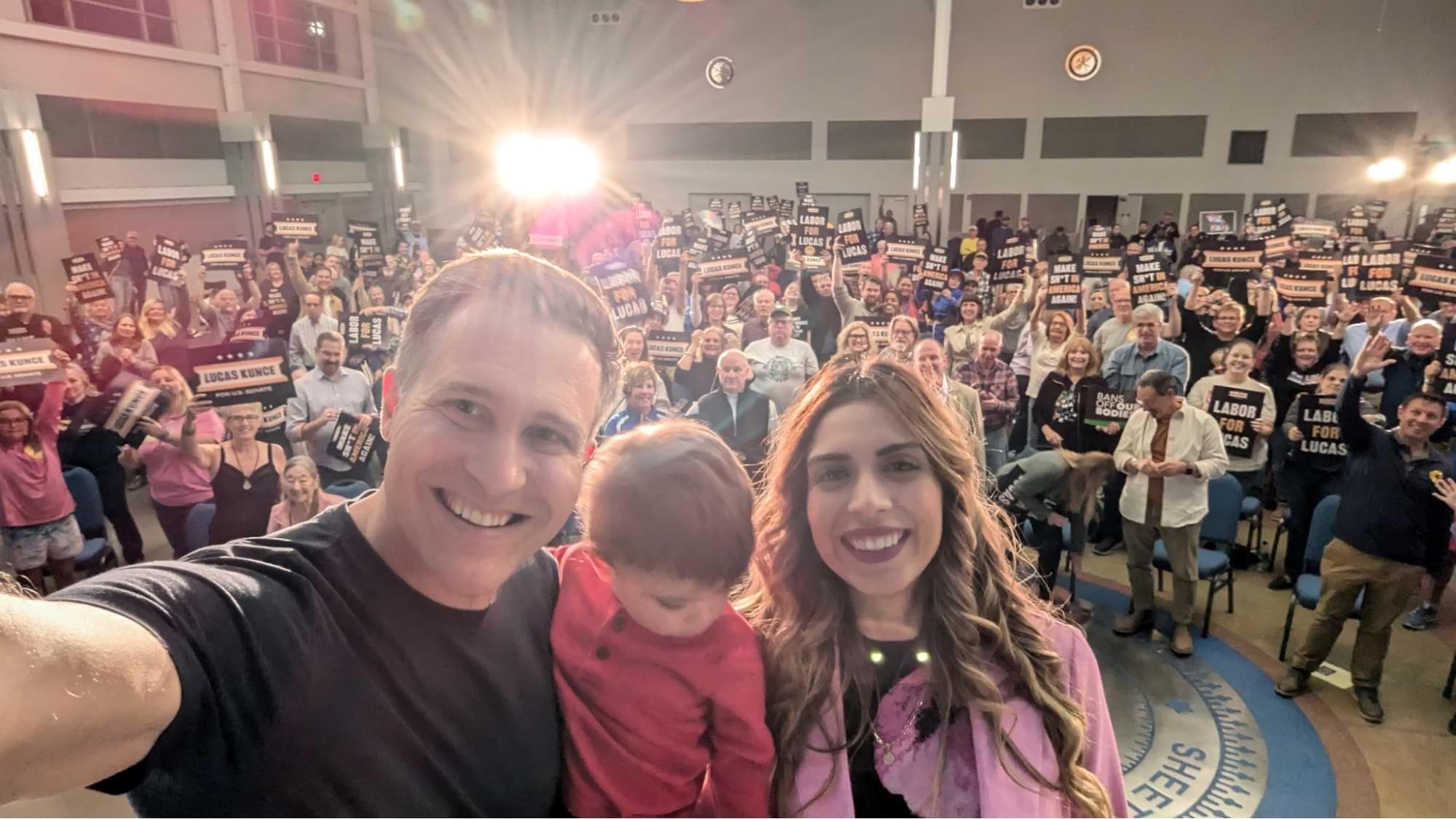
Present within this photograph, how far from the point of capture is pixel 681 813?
1.39 metres

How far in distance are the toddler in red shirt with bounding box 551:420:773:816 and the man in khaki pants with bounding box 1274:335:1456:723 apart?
12.9ft

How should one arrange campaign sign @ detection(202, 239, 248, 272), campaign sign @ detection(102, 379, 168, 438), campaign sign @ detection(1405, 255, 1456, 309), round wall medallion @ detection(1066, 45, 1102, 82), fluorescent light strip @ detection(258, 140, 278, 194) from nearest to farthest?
campaign sign @ detection(102, 379, 168, 438) → campaign sign @ detection(1405, 255, 1456, 309) → campaign sign @ detection(202, 239, 248, 272) → fluorescent light strip @ detection(258, 140, 278, 194) → round wall medallion @ detection(1066, 45, 1102, 82)

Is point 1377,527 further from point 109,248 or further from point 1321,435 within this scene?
point 109,248

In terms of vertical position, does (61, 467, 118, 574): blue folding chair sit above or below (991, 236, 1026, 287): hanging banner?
below

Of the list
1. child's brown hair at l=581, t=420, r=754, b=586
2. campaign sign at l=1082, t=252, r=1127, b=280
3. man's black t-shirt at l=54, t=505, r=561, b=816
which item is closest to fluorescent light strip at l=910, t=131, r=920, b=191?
campaign sign at l=1082, t=252, r=1127, b=280

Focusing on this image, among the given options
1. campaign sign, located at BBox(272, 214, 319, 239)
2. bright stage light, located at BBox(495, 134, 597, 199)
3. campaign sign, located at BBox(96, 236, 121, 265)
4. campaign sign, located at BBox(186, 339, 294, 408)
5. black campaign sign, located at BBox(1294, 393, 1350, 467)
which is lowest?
black campaign sign, located at BBox(1294, 393, 1350, 467)

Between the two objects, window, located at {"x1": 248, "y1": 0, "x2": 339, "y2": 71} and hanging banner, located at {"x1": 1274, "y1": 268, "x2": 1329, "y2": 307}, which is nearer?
hanging banner, located at {"x1": 1274, "y1": 268, "x2": 1329, "y2": 307}

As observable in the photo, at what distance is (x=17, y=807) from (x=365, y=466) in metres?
3.52

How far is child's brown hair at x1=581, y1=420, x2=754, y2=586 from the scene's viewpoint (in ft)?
4.25

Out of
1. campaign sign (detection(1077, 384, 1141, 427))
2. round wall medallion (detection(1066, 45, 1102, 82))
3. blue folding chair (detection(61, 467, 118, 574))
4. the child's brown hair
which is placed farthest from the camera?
round wall medallion (detection(1066, 45, 1102, 82))

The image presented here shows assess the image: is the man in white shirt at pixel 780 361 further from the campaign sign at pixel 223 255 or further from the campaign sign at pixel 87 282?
the campaign sign at pixel 87 282

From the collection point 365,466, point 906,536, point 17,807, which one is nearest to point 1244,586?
point 906,536

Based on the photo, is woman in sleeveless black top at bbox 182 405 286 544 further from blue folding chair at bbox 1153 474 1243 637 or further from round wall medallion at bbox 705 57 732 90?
round wall medallion at bbox 705 57 732 90

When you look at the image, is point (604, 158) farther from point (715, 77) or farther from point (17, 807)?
point (17, 807)
